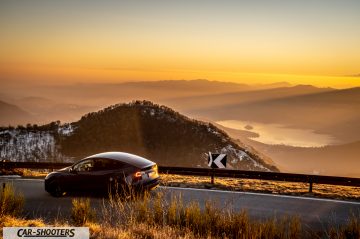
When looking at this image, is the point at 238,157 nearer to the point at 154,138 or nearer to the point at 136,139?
the point at 154,138

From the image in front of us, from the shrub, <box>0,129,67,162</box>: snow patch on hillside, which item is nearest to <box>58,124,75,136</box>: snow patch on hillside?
<box>0,129,67,162</box>: snow patch on hillside

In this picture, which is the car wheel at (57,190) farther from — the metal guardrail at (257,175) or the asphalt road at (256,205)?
the metal guardrail at (257,175)

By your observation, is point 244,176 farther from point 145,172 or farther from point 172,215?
point 172,215

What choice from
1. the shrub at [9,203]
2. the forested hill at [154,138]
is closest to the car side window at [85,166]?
the shrub at [9,203]

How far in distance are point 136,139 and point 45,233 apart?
69.2 metres

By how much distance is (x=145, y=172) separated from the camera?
1335 cm

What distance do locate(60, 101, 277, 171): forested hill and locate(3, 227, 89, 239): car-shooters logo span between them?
61.3 m

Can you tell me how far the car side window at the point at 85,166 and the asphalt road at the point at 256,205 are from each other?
39.4 inches

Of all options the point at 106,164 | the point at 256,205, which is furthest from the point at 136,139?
the point at 256,205

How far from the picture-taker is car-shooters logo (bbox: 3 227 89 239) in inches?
311

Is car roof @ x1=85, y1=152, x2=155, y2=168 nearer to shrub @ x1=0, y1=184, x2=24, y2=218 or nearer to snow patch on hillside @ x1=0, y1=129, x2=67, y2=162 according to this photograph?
shrub @ x1=0, y1=184, x2=24, y2=218

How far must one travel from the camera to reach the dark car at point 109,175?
520 inches

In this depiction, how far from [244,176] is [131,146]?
58.9 metres

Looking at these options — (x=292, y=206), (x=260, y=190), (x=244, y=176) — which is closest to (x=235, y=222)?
(x=292, y=206)
